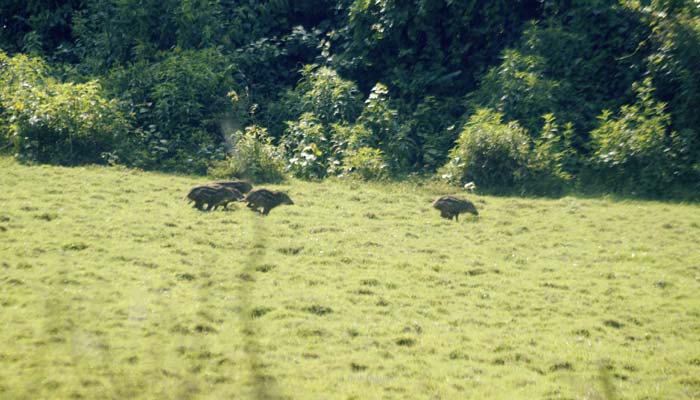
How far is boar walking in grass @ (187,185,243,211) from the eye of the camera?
37.9ft

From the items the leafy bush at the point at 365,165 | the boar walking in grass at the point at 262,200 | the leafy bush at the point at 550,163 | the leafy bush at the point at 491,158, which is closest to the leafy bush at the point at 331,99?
the leafy bush at the point at 365,165

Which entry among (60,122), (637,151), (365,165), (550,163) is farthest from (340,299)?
(60,122)

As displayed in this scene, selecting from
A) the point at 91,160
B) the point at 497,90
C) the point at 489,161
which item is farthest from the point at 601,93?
the point at 91,160

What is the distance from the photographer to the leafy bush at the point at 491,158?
46.8 ft

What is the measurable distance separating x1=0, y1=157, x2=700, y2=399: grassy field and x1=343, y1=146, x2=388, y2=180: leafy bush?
1.96 metres

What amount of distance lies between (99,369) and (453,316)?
329cm

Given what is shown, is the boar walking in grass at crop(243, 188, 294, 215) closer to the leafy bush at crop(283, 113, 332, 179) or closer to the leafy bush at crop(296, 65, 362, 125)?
the leafy bush at crop(283, 113, 332, 179)

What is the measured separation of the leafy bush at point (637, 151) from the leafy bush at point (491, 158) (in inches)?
51.6

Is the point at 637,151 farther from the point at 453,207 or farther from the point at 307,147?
the point at 307,147

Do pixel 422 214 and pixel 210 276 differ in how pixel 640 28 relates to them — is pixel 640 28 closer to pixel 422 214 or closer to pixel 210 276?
pixel 422 214

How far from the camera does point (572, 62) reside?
16.5 m

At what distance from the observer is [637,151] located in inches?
545

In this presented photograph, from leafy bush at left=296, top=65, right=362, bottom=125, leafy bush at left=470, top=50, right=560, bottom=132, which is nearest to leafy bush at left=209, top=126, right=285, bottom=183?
leafy bush at left=296, top=65, right=362, bottom=125

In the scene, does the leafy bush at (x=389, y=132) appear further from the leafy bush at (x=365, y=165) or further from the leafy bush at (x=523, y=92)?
the leafy bush at (x=523, y=92)
